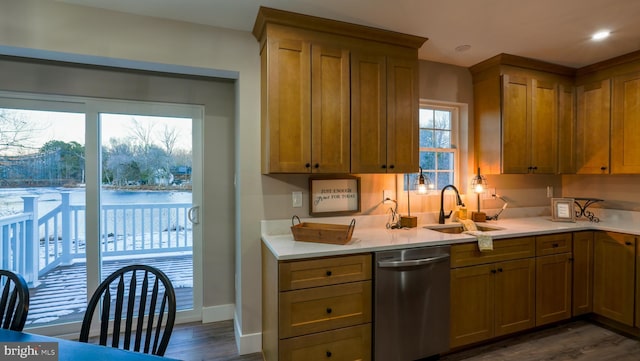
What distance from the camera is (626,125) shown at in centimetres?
288

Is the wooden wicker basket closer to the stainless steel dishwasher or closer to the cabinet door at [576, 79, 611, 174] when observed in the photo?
the stainless steel dishwasher

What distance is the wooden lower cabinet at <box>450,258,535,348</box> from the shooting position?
231 centimetres

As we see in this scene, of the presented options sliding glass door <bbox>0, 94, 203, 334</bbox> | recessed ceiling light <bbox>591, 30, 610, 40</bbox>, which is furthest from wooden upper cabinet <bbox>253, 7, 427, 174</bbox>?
recessed ceiling light <bbox>591, 30, 610, 40</bbox>

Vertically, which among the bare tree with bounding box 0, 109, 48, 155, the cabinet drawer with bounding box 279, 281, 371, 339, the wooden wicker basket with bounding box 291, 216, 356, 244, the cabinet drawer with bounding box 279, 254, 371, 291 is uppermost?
the bare tree with bounding box 0, 109, 48, 155

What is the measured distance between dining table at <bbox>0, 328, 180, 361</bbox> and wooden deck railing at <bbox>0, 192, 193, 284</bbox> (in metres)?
1.73

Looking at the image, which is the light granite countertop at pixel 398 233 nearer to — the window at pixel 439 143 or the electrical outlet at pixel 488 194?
the electrical outlet at pixel 488 194

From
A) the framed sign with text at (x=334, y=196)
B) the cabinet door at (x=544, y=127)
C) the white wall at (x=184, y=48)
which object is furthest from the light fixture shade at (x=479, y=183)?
the white wall at (x=184, y=48)

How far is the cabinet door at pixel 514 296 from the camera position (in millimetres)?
2451

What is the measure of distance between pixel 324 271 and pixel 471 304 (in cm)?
132

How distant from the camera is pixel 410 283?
2.12m

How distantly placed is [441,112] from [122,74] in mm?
3150

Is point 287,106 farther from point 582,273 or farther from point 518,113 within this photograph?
point 582,273

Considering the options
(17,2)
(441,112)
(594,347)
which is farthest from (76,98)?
→ (594,347)

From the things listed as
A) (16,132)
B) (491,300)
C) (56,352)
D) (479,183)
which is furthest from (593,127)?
(16,132)
